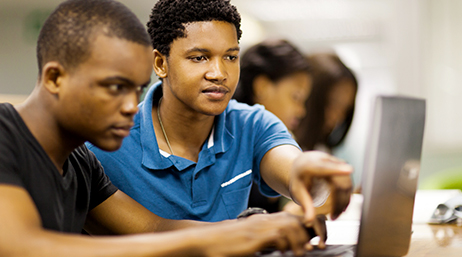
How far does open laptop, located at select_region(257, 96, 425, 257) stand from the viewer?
585 millimetres

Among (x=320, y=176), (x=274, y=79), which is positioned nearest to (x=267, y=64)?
(x=274, y=79)

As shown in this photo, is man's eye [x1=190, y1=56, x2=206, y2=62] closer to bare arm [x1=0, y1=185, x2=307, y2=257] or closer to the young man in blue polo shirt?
the young man in blue polo shirt

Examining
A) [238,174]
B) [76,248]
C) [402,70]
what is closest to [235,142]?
[238,174]

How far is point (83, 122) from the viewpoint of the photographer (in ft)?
1.98

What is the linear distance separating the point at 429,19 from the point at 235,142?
99.2 inches

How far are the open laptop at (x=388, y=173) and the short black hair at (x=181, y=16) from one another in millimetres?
545

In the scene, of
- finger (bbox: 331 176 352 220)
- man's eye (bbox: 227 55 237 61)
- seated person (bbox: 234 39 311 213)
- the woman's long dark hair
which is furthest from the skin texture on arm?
the woman's long dark hair

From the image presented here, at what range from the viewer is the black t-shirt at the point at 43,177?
56 centimetres

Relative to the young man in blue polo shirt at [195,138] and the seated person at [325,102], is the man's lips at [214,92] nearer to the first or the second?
the young man in blue polo shirt at [195,138]

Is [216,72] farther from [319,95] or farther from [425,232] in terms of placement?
[319,95]

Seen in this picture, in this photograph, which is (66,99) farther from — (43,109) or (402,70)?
(402,70)

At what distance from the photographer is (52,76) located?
60 centimetres

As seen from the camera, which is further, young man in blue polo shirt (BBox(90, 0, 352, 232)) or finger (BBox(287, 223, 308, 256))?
young man in blue polo shirt (BBox(90, 0, 352, 232))

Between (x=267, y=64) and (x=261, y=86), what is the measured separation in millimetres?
101
